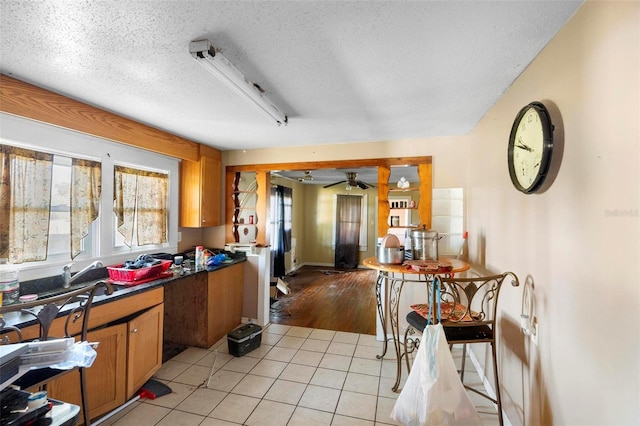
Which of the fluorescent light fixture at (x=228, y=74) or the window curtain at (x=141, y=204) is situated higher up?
the fluorescent light fixture at (x=228, y=74)

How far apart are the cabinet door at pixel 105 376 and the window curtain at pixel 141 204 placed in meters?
1.21

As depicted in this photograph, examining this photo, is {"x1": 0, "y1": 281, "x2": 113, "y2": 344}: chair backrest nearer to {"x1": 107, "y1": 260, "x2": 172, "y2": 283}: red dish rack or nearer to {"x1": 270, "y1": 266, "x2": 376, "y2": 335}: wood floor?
{"x1": 107, "y1": 260, "x2": 172, "y2": 283}: red dish rack

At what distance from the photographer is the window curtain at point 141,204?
2.66 m

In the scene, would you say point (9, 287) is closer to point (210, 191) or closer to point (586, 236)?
point (210, 191)

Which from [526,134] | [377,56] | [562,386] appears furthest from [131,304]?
[526,134]

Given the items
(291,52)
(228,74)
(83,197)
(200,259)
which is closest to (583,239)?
(291,52)

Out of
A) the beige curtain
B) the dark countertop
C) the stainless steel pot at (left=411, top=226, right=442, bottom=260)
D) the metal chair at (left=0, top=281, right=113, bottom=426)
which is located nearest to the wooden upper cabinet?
the dark countertop

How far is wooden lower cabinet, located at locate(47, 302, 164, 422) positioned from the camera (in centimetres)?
159

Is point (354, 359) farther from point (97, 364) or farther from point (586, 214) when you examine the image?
point (586, 214)

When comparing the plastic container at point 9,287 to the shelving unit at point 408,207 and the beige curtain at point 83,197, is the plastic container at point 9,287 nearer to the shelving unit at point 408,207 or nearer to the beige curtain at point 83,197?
the beige curtain at point 83,197

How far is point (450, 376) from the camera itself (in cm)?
147

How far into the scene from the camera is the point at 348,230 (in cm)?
725

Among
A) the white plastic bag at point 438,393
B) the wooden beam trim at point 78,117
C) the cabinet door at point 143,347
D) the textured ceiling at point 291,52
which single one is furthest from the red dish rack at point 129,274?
the white plastic bag at point 438,393

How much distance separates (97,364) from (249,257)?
1.83 m
